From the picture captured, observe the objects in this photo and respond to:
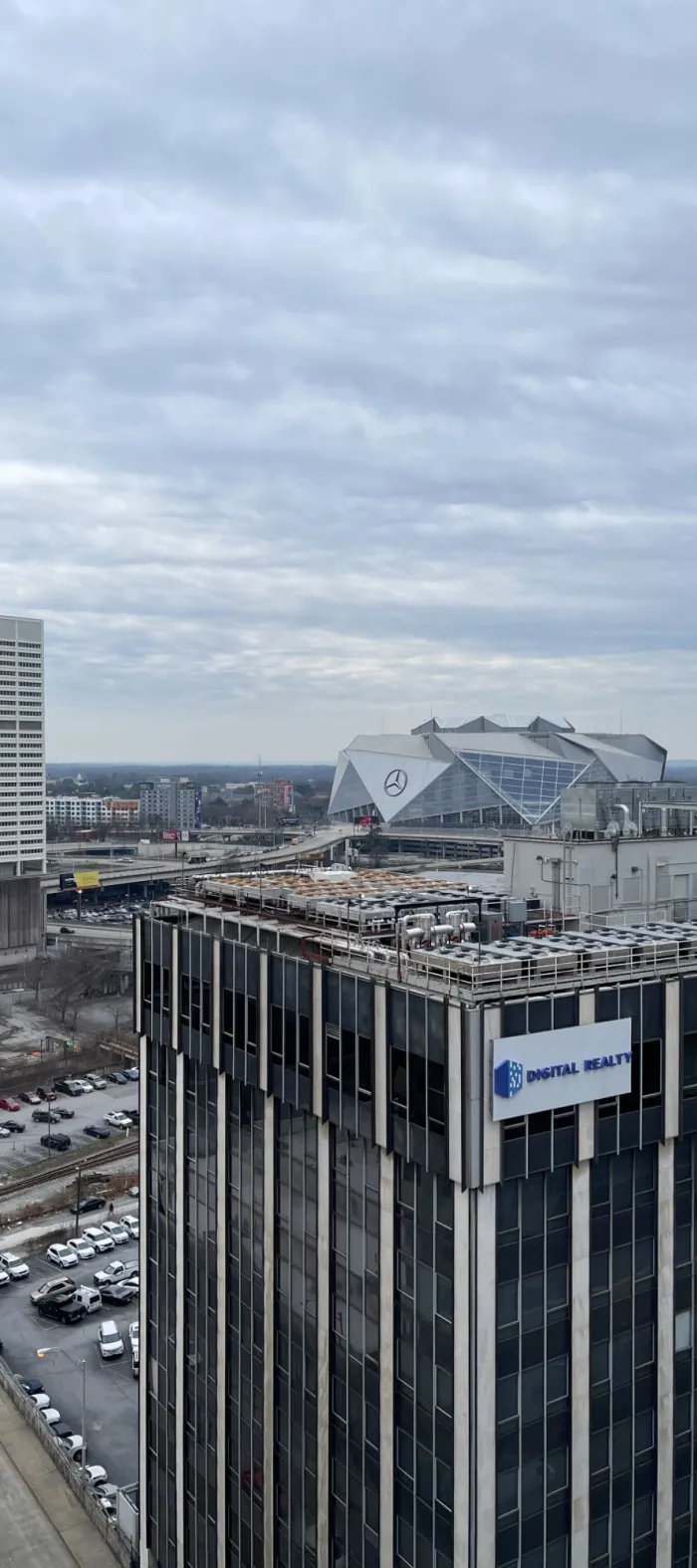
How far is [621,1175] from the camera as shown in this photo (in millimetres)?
30266

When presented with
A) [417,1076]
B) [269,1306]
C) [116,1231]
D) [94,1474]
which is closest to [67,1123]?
[116,1231]

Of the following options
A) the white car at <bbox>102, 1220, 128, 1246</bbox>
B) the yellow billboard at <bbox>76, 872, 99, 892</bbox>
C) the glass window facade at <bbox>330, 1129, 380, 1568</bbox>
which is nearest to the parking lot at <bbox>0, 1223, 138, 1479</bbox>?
the white car at <bbox>102, 1220, 128, 1246</bbox>

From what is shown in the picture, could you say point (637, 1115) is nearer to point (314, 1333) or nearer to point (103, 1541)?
point (314, 1333)

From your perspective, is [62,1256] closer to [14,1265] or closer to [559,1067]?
[14,1265]

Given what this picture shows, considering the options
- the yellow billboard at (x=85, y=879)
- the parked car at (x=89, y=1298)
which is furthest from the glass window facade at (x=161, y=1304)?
the yellow billboard at (x=85, y=879)

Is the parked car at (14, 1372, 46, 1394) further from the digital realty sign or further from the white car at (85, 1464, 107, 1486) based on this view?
the digital realty sign

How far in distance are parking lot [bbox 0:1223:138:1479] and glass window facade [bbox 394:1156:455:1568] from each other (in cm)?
3268

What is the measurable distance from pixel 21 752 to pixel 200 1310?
12834 centimetres

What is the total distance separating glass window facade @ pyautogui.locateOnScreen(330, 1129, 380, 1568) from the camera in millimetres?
30781

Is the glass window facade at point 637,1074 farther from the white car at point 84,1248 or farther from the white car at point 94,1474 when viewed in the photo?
the white car at point 84,1248

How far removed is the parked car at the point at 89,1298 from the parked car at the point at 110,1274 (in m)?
1.38

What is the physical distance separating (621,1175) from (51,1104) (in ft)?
311

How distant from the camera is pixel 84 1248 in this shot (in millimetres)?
79750

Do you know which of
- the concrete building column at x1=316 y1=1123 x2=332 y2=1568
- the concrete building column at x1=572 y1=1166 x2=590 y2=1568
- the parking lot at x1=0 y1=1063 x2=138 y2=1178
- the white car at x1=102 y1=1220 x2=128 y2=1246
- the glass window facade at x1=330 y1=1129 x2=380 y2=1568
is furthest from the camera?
the parking lot at x1=0 y1=1063 x2=138 y2=1178
